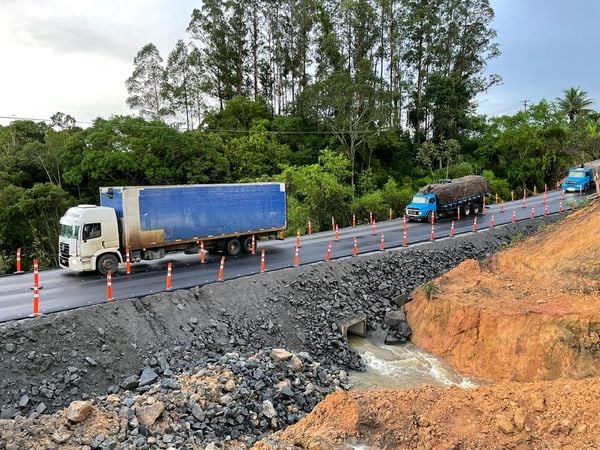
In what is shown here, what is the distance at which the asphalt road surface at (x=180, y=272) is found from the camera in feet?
46.0

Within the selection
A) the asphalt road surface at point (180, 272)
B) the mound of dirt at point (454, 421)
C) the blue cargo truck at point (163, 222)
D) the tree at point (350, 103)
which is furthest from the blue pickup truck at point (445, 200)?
the mound of dirt at point (454, 421)

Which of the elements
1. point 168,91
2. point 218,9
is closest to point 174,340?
point 168,91

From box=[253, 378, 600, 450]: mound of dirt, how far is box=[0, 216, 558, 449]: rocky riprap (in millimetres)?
2639

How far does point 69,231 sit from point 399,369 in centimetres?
1264

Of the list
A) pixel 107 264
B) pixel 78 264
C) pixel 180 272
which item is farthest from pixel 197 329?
→ pixel 78 264

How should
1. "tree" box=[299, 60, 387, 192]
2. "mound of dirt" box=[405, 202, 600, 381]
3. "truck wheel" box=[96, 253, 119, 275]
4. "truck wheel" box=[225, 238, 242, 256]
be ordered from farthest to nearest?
"tree" box=[299, 60, 387, 192], "truck wheel" box=[225, 238, 242, 256], "truck wheel" box=[96, 253, 119, 275], "mound of dirt" box=[405, 202, 600, 381]

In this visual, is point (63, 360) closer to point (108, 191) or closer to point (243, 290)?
point (243, 290)

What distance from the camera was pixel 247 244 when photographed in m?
21.5

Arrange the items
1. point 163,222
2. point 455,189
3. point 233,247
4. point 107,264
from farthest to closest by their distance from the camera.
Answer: point 455,189, point 233,247, point 163,222, point 107,264

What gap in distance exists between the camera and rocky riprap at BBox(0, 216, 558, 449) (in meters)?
11.0

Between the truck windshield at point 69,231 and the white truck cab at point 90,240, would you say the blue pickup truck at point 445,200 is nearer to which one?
the white truck cab at point 90,240

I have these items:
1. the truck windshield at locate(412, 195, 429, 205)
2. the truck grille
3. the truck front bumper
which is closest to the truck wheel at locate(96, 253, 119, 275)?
the truck front bumper

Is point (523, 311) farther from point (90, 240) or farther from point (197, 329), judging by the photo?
point (90, 240)

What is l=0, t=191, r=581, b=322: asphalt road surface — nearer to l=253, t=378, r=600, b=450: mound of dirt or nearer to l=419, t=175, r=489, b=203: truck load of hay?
l=419, t=175, r=489, b=203: truck load of hay
